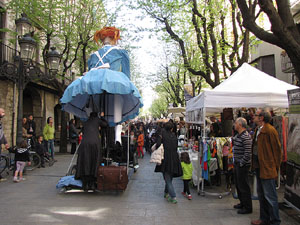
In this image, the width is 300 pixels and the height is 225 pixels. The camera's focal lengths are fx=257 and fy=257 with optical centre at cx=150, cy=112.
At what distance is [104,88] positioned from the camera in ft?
17.3

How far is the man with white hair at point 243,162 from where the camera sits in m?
4.65

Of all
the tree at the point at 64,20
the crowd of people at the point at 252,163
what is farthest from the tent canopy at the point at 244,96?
the tree at the point at 64,20

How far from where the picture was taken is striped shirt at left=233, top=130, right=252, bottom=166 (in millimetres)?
4637

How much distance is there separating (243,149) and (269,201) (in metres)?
1.02

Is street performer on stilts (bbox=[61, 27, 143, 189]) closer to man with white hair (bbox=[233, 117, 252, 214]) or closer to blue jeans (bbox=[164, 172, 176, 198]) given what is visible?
blue jeans (bbox=[164, 172, 176, 198])

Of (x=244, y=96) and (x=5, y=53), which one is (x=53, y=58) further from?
(x=244, y=96)

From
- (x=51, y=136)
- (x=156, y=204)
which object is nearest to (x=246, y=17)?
(x=156, y=204)

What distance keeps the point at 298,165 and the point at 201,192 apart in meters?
2.48

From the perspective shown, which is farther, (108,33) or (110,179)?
(108,33)

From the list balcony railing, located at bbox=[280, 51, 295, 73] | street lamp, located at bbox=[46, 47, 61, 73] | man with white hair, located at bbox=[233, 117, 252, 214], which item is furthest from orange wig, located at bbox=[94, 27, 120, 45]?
balcony railing, located at bbox=[280, 51, 295, 73]

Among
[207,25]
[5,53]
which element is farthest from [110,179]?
[5,53]

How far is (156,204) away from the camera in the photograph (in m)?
5.32

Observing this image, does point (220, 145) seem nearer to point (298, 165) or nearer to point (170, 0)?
point (298, 165)

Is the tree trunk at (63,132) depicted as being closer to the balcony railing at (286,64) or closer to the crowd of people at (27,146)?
the crowd of people at (27,146)
